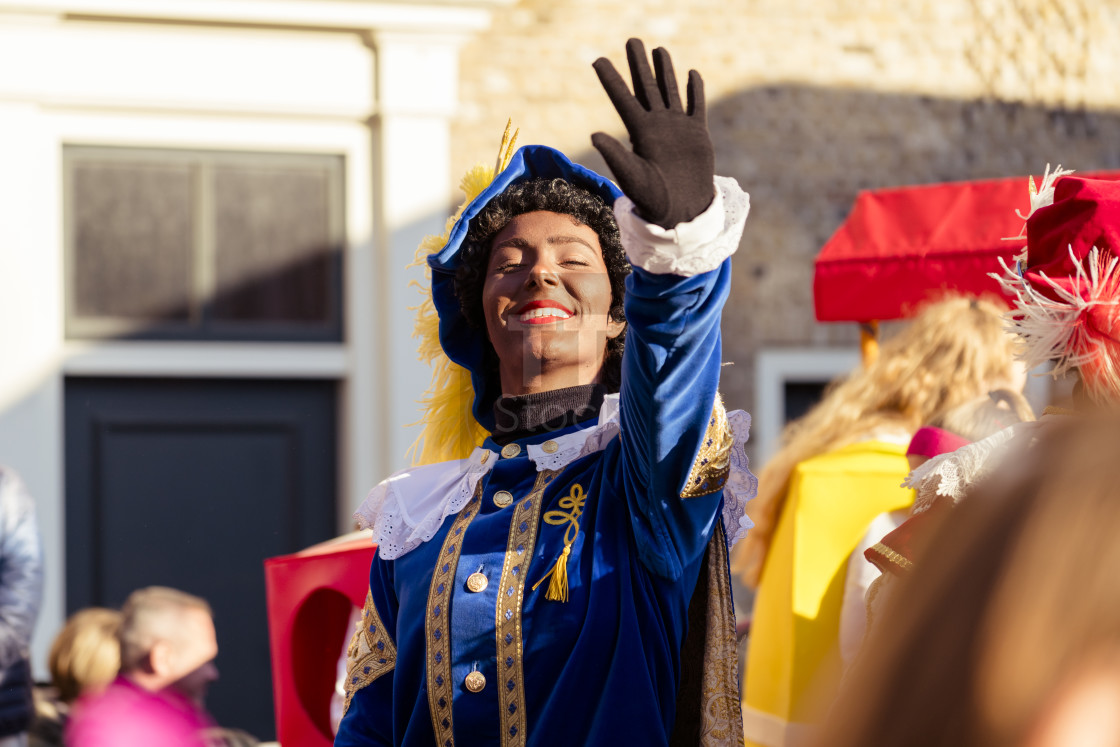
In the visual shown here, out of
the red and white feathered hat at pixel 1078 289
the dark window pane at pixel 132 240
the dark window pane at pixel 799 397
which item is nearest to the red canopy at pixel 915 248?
the red and white feathered hat at pixel 1078 289

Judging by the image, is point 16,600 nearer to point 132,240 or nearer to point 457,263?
point 132,240

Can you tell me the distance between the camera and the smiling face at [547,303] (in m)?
1.95

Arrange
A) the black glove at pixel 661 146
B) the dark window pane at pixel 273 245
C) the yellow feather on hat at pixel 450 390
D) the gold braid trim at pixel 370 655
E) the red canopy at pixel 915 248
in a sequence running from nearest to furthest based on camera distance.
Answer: the black glove at pixel 661 146, the gold braid trim at pixel 370 655, the yellow feather on hat at pixel 450 390, the red canopy at pixel 915 248, the dark window pane at pixel 273 245

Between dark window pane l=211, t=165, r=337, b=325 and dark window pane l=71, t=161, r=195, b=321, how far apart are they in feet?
0.47

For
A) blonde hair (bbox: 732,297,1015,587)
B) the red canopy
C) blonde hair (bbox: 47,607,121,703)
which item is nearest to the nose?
blonde hair (bbox: 732,297,1015,587)

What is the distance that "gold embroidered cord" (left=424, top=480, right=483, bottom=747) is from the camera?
180 centimetres

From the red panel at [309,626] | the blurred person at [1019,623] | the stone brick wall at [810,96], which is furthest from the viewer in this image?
the stone brick wall at [810,96]

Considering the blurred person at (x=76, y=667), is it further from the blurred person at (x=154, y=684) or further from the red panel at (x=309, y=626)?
the red panel at (x=309, y=626)

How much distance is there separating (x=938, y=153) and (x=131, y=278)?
3.69m

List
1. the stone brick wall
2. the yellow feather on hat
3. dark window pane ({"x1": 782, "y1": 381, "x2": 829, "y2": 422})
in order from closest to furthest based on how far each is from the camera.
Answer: the yellow feather on hat
the stone brick wall
dark window pane ({"x1": 782, "y1": 381, "x2": 829, "y2": 422})

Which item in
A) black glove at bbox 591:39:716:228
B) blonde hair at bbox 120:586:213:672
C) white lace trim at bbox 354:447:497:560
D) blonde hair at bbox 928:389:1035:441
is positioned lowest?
blonde hair at bbox 120:586:213:672

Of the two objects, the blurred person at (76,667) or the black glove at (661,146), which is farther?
the blurred person at (76,667)

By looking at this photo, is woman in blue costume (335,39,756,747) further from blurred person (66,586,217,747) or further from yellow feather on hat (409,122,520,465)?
blurred person (66,586,217,747)

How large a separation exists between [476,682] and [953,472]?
2.43 ft
